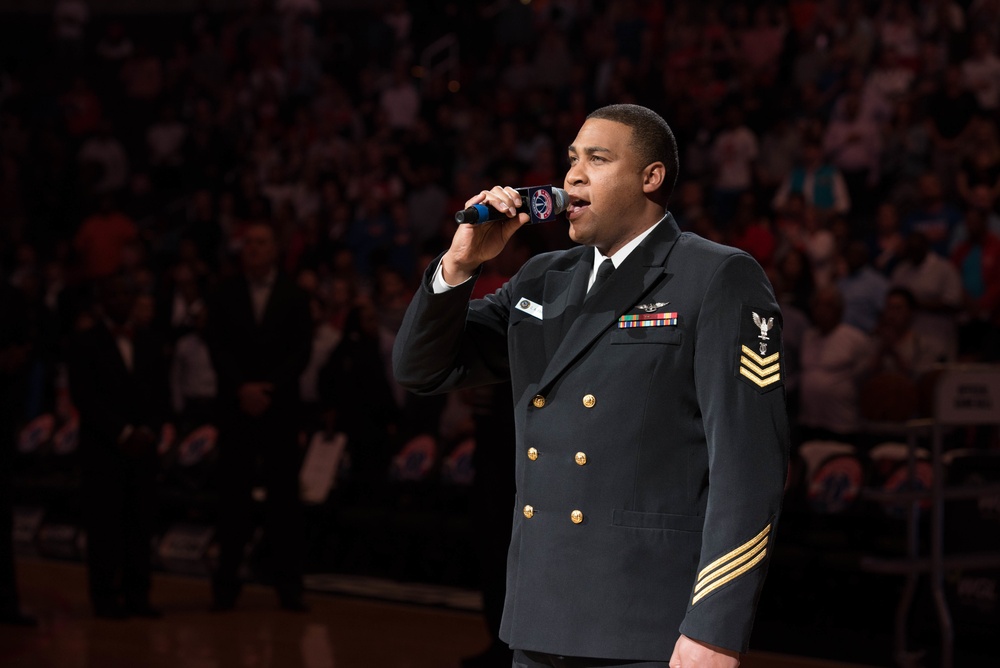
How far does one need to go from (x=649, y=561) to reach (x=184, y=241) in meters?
12.4

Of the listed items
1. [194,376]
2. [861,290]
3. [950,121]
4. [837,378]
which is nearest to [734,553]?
[837,378]

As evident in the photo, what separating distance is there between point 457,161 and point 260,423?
6.68 meters

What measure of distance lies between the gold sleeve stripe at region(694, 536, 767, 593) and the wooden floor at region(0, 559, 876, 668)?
4.45 m

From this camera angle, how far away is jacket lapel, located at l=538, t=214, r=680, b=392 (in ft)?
9.78

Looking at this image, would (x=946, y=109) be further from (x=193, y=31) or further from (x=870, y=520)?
(x=193, y=31)

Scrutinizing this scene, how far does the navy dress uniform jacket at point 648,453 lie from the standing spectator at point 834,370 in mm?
6505

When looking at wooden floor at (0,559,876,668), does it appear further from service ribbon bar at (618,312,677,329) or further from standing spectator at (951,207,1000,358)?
service ribbon bar at (618,312,677,329)

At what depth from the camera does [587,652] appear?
9.34 ft

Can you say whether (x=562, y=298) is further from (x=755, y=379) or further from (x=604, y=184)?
(x=755, y=379)

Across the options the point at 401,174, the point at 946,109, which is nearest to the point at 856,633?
the point at 946,109

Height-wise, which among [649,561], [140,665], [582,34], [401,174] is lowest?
[140,665]

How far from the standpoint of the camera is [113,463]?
8227 millimetres

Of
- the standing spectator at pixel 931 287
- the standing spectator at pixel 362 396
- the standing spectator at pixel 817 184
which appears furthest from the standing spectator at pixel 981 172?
the standing spectator at pixel 362 396

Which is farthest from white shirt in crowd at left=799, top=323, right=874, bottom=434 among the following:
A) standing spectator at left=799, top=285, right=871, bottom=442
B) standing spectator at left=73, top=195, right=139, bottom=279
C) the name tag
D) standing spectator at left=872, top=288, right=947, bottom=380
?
Answer: standing spectator at left=73, top=195, right=139, bottom=279
